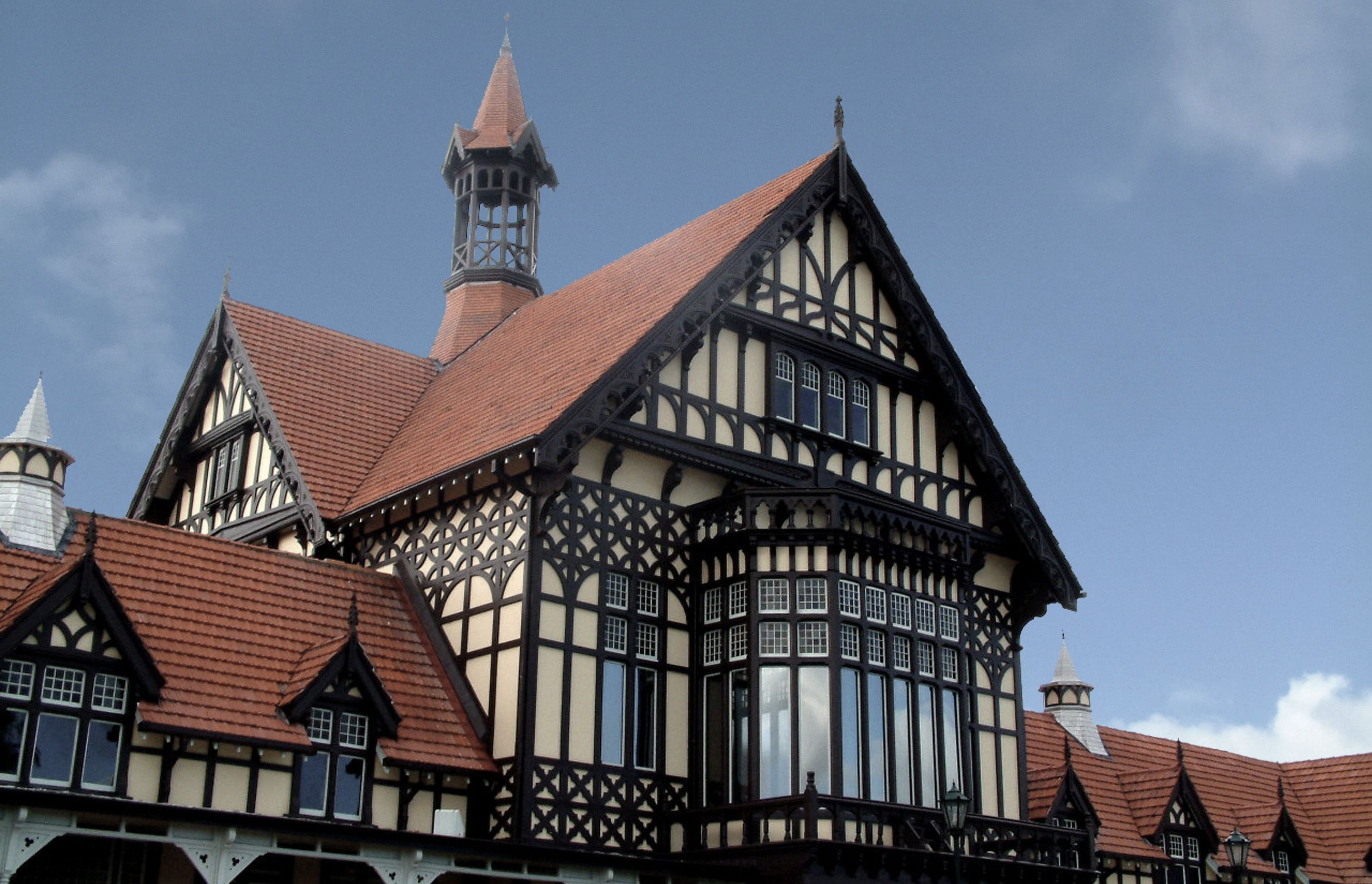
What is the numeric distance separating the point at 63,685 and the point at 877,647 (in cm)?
1253

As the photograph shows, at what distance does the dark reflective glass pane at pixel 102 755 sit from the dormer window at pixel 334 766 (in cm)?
249

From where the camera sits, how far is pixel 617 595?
25.8 meters

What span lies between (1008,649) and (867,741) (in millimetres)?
6411

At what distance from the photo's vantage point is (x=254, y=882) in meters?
21.5

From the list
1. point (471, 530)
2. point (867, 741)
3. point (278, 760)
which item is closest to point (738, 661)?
point (867, 741)

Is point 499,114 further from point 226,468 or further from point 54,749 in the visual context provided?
point 54,749

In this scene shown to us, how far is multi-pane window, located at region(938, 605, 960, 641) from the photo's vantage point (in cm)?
2786

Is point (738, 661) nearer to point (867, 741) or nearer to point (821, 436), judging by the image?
point (867, 741)

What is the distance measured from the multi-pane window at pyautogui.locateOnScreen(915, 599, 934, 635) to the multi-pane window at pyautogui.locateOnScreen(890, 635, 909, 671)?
1.42ft

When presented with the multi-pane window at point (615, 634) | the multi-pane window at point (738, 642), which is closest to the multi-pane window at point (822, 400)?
the multi-pane window at point (738, 642)

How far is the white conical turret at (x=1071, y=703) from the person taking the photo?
40.1m

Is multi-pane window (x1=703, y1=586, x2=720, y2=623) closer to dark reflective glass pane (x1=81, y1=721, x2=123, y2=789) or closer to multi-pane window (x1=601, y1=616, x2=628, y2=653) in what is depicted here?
multi-pane window (x1=601, y1=616, x2=628, y2=653)

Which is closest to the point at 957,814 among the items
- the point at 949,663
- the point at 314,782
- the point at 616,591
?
the point at 949,663

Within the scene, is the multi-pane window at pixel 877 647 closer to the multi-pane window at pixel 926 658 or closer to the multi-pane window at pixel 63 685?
the multi-pane window at pixel 926 658
